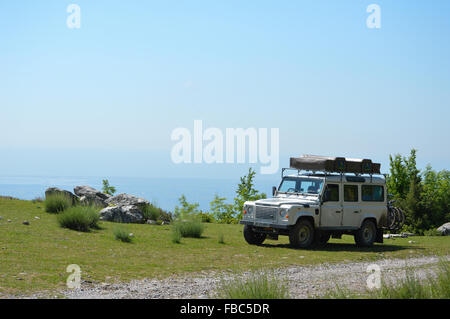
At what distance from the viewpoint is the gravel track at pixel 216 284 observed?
988 cm

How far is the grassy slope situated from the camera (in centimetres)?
1194

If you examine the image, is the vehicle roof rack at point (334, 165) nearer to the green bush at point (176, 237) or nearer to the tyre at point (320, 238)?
the tyre at point (320, 238)

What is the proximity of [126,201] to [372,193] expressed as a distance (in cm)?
1161

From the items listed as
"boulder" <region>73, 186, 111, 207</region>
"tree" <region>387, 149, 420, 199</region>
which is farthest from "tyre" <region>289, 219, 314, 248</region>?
"tree" <region>387, 149, 420, 199</region>

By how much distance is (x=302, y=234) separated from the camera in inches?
738

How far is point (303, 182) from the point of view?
1973 cm

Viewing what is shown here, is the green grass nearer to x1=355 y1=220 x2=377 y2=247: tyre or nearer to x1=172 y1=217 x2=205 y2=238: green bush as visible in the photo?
x1=355 y1=220 x2=377 y2=247: tyre

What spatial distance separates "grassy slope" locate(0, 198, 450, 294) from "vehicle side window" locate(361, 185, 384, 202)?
1.65 metres

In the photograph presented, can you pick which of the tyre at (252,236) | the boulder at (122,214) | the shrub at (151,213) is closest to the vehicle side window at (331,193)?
the tyre at (252,236)

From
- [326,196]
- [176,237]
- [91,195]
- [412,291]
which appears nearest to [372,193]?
[326,196]

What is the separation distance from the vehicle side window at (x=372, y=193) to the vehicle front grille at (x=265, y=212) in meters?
3.56

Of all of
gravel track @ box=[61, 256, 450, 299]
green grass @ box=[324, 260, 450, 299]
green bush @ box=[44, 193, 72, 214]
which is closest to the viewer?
green grass @ box=[324, 260, 450, 299]

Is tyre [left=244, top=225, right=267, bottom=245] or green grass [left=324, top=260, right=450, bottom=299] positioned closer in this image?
green grass [left=324, top=260, right=450, bottom=299]

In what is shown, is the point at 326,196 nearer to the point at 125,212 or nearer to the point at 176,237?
the point at 176,237
